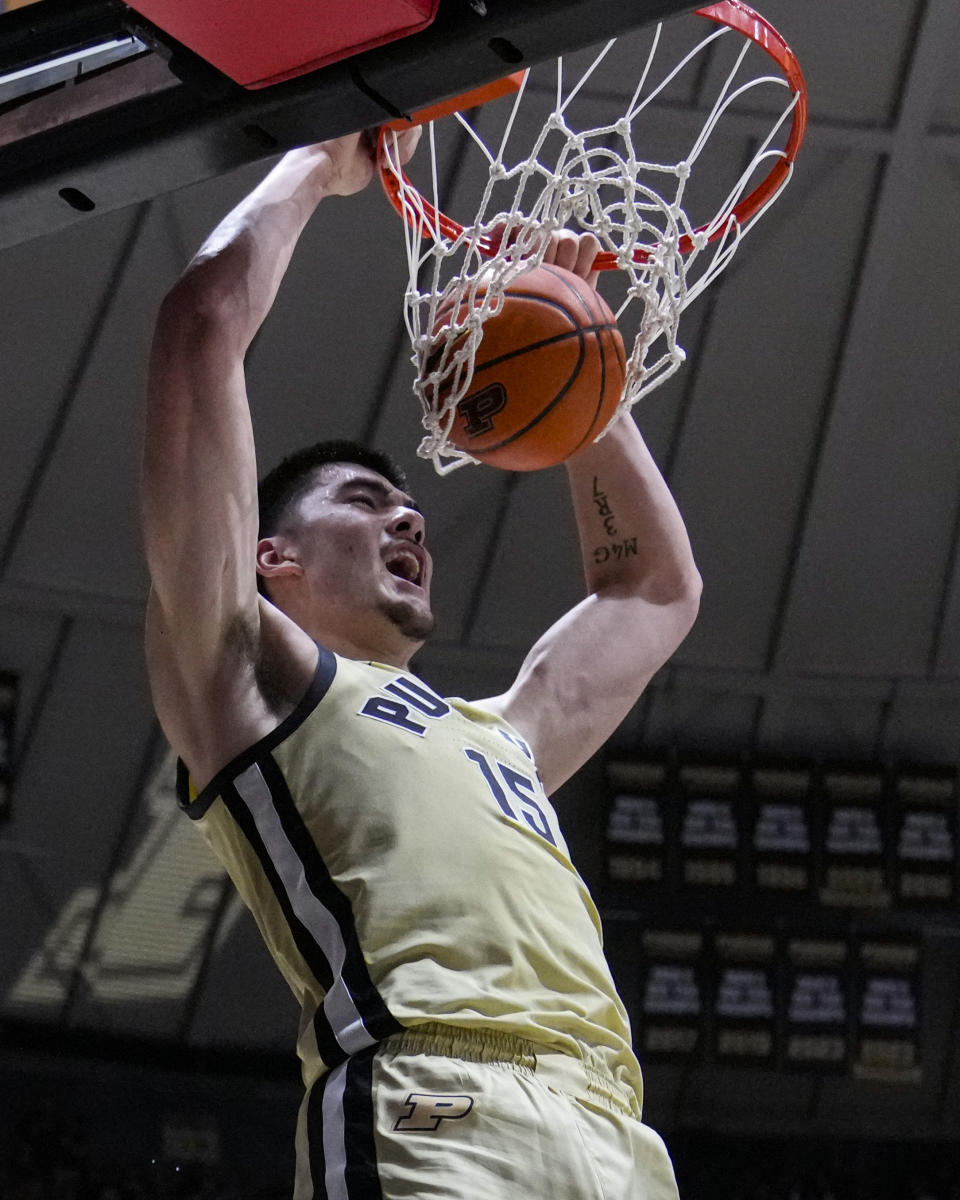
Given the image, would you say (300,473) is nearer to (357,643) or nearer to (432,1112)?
(357,643)

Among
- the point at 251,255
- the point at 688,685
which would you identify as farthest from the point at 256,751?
A: the point at 688,685

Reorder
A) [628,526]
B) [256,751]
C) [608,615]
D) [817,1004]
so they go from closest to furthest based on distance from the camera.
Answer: [256,751]
[608,615]
[628,526]
[817,1004]

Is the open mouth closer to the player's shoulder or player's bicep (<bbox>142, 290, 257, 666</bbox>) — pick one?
the player's shoulder

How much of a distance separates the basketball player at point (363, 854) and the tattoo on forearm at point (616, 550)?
0.71m

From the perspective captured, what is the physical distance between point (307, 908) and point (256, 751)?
26 cm

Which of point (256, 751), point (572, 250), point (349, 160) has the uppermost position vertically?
point (572, 250)

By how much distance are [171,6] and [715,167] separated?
6.96m

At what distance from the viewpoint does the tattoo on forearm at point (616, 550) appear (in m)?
3.60

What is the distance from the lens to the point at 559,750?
10.8 feet

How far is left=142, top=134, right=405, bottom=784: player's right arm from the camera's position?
2.54 m

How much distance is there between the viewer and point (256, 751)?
264 cm

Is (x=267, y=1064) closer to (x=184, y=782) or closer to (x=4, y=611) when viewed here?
(x=4, y=611)

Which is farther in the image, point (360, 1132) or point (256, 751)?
point (256, 751)

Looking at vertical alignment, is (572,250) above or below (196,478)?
above
